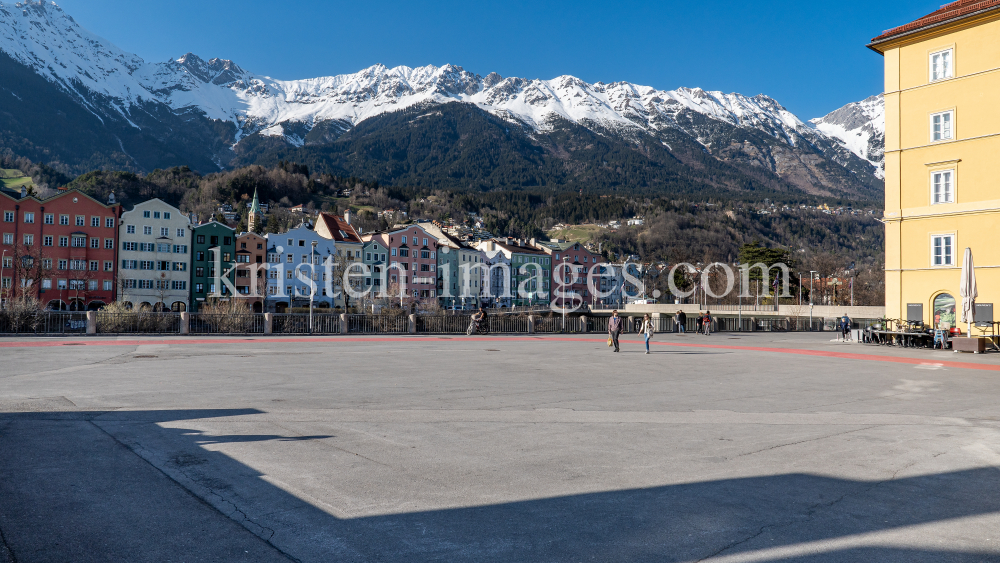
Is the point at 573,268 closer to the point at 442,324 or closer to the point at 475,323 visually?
the point at 442,324

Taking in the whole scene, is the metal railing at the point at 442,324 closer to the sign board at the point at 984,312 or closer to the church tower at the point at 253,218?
the sign board at the point at 984,312

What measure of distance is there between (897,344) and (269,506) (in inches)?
1300

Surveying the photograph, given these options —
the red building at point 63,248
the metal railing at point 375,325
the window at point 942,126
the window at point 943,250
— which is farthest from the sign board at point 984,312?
the red building at point 63,248

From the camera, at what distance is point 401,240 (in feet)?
368

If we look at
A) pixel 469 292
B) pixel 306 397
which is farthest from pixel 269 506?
pixel 469 292

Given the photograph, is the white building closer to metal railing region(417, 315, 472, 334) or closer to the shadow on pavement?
metal railing region(417, 315, 472, 334)

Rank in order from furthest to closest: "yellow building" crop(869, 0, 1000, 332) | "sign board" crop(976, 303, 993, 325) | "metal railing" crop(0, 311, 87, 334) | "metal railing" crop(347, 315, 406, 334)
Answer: "metal railing" crop(347, 315, 406, 334)
"metal railing" crop(0, 311, 87, 334)
"yellow building" crop(869, 0, 1000, 332)
"sign board" crop(976, 303, 993, 325)

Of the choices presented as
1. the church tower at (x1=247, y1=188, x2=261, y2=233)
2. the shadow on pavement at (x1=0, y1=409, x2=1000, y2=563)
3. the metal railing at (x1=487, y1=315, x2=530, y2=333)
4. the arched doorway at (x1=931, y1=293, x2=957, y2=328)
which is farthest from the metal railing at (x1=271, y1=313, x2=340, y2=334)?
the church tower at (x1=247, y1=188, x2=261, y2=233)

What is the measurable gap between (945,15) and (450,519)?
3936 cm

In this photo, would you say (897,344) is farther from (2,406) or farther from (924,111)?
(2,406)

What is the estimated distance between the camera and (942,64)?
33375 millimetres

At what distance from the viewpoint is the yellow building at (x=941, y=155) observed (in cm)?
3111

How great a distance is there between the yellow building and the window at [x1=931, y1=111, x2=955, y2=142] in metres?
0.04

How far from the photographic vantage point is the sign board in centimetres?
3030
